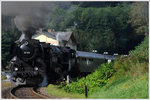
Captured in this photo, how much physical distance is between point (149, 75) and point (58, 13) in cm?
689

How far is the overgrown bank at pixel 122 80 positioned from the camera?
9.36 m

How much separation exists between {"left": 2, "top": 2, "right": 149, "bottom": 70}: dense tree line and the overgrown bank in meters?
0.94

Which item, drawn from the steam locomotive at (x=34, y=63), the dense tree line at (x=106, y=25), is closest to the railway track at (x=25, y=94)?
the steam locomotive at (x=34, y=63)

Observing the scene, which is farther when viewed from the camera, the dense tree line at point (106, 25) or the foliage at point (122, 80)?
the dense tree line at point (106, 25)

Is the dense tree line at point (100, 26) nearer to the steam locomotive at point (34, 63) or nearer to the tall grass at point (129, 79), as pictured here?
the tall grass at point (129, 79)

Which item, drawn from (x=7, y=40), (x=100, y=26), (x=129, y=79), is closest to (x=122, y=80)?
(x=129, y=79)

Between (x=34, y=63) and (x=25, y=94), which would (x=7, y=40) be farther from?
(x=25, y=94)

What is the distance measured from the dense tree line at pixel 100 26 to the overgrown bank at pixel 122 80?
944 mm

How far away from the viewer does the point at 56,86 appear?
1241 cm

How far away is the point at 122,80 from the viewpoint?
10984mm

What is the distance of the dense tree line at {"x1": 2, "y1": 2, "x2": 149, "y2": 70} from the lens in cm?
1371

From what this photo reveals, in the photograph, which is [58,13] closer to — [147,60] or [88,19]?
[88,19]

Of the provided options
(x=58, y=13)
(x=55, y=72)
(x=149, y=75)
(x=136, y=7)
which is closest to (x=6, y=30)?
(x=58, y=13)

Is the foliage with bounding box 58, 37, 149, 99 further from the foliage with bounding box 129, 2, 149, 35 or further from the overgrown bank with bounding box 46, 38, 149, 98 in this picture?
the foliage with bounding box 129, 2, 149, 35
